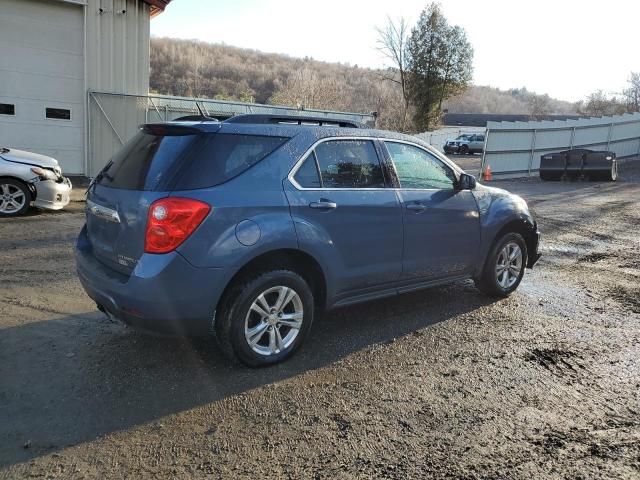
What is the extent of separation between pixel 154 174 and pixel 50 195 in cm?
670

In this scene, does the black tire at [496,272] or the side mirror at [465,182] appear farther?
the black tire at [496,272]

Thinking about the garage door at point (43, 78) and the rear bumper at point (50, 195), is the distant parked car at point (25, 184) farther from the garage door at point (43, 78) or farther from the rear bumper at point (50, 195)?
the garage door at point (43, 78)

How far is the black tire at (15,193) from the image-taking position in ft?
29.8

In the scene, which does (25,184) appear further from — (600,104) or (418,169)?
(600,104)

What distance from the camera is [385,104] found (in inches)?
1932

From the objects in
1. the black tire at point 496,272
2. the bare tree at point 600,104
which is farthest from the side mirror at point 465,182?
the bare tree at point 600,104

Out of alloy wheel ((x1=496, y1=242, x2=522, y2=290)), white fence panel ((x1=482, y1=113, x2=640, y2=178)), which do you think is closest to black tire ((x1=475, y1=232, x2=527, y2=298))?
alloy wheel ((x1=496, y1=242, x2=522, y2=290))

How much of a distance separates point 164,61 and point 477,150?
214ft

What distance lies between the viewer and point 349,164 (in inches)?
173

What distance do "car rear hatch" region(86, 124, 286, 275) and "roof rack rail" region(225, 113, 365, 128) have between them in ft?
0.79

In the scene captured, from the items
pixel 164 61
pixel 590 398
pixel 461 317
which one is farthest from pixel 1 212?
pixel 164 61

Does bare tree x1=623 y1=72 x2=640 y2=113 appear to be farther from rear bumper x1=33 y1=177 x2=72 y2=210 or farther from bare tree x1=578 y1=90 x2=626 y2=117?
rear bumper x1=33 y1=177 x2=72 y2=210

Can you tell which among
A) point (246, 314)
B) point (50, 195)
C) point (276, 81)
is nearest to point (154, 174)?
point (246, 314)

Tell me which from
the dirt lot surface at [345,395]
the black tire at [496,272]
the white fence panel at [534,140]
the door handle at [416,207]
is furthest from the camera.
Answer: the white fence panel at [534,140]
